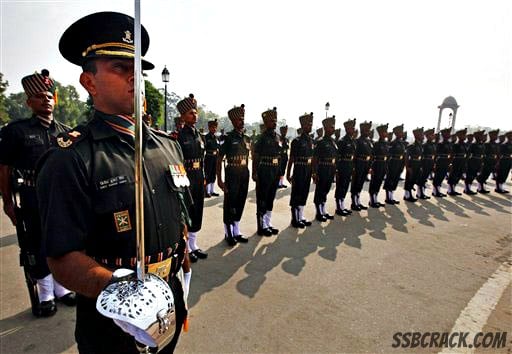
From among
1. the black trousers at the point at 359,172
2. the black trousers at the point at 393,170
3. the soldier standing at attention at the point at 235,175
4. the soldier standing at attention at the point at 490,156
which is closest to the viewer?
the soldier standing at attention at the point at 235,175

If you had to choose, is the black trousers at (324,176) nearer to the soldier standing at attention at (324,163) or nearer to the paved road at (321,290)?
the soldier standing at attention at (324,163)

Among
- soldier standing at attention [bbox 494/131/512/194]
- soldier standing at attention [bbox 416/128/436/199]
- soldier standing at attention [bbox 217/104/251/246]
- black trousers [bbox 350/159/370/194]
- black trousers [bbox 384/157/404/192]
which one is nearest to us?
soldier standing at attention [bbox 217/104/251/246]

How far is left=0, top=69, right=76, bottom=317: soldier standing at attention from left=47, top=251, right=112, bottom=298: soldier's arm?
2541 mm

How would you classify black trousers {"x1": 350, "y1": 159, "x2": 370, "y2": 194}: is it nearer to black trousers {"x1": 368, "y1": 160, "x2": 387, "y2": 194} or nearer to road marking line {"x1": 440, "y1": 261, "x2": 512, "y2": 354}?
black trousers {"x1": 368, "y1": 160, "x2": 387, "y2": 194}

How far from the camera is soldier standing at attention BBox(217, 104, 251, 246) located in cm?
574

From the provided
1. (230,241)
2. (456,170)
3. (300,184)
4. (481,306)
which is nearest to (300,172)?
(300,184)

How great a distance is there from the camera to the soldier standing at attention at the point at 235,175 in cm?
574

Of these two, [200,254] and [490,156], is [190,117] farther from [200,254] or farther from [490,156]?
[490,156]

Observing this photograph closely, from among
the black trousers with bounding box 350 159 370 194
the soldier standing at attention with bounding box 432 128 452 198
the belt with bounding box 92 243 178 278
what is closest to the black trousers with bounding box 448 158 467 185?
the soldier standing at attention with bounding box 432 128 452 198

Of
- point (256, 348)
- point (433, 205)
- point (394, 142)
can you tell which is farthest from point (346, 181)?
point (256, 348)

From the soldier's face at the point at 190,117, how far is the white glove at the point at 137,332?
4.44 metres

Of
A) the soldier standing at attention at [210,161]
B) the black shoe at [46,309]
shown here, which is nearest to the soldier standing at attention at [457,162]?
the soldier standing at attention at [210,161]

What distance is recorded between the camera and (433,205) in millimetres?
10180

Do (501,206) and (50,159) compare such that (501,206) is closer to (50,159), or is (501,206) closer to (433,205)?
(433,205)
